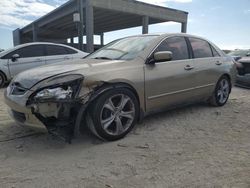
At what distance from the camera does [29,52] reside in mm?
9117

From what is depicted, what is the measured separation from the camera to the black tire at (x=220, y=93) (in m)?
5.71

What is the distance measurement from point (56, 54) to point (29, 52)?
2.83ft

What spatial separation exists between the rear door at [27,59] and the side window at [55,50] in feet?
0.73

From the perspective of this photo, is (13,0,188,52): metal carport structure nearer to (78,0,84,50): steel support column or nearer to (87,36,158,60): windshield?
(78,0,84,50): steel support column

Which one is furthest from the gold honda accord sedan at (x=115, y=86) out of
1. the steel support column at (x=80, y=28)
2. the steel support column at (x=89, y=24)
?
the steel support column at (x=89, y=24)

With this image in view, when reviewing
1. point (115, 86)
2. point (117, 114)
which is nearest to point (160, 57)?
point (115, 86)

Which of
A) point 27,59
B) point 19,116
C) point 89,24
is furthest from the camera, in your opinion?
point 89,24

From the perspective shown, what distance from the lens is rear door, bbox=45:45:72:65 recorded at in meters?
9.30

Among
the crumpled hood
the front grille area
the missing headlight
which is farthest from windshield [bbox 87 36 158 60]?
the front grille area

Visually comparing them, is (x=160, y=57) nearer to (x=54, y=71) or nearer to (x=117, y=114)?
(x=117, y=114)

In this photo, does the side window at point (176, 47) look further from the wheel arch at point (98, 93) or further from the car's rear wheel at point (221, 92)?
the car's rear wheel at point (221, 92)

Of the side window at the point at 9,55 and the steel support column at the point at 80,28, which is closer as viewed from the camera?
the side window at the point at 9,55

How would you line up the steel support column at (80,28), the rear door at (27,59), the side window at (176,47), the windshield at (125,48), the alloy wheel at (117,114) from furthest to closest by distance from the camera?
the steel support column at (80,28) → the rear door at (27,59) → the side window at (176,47) → the windshield at (125,48) → the alloy wheel at (117,114)

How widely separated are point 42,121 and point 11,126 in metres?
1.34
